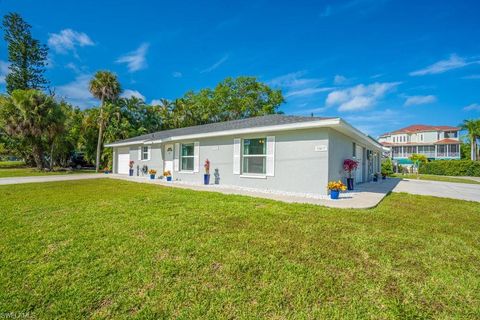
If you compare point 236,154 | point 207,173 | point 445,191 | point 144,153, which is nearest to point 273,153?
point 236,154

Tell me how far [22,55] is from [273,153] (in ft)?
112

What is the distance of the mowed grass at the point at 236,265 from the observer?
2061 mm

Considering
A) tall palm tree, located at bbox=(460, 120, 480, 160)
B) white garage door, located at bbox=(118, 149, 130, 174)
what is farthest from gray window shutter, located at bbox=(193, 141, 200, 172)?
tall palm tree, located at bbox=(460, 120, 480, 160)

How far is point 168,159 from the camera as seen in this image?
43.8 ft

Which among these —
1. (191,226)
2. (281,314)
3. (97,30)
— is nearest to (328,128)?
(191,226)

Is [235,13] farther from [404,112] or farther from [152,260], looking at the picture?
[404,112]

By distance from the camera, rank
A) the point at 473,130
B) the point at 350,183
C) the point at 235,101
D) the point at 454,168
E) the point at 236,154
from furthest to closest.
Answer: the point at 473,130, the point at 235,101, the point at 454,168, the point at 236,154, the point at 350,183

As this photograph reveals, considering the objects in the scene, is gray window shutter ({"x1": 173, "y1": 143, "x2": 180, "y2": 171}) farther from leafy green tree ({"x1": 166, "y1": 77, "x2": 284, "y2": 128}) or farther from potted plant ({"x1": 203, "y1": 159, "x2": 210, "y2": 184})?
leafy green tree ({"x1": 166, "y1": 77, "x2": 284, "y2": 128})

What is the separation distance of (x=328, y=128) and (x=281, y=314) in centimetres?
680

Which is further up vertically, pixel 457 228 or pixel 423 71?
pixel 423 71

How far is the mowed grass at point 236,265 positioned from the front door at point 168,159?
811cm

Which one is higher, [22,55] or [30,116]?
[22,55]

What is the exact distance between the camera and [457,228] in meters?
4.47

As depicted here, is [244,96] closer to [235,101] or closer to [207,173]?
[235,101]
